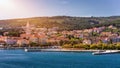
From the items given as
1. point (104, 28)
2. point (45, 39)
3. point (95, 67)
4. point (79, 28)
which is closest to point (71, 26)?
point (79, 28)

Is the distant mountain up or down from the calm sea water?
up

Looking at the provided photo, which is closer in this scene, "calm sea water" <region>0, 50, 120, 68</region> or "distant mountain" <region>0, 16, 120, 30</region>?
"calm sea water" <region>0, 50, 120, 68</region>

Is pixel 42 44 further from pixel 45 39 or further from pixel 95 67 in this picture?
pixel 95 67

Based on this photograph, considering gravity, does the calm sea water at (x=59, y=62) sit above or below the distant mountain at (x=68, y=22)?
below

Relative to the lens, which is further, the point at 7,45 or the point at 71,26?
the point at 71,26

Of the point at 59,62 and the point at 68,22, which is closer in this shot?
the point at 59,62

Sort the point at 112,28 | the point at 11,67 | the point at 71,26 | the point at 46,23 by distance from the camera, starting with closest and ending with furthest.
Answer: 1. the point at 11,67
2. the point at 112,28
3. the point at 71,26
4. the point at 46,23

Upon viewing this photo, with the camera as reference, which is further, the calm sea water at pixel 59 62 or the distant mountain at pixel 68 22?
the distant mountain at pixel 68 22

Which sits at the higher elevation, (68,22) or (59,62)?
(68,22)
